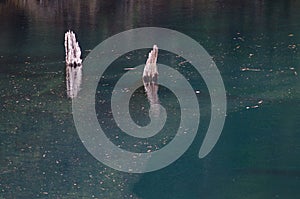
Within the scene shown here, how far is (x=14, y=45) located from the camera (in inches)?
870

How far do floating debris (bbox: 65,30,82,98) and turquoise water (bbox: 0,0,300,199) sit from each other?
27 centimetres

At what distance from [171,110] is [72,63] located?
465 centimetres

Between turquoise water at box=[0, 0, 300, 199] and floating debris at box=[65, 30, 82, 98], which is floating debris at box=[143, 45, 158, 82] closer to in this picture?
turquoise water at box=[0, 0, 300, 199]

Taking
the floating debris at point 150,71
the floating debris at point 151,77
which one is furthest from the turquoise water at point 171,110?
the floating debris at point 150,71

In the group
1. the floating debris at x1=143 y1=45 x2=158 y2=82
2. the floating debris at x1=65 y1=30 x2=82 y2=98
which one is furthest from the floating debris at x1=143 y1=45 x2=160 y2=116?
the floating debris at x1=65 y1=30 x2=82 y2=98

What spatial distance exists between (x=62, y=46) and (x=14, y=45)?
1.66 m

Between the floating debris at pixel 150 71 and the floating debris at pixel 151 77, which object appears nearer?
the floating debris at pixel 151 77

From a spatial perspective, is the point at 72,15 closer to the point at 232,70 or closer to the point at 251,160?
the point at 232,70

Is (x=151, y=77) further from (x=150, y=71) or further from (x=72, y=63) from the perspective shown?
(x=72, y=63)

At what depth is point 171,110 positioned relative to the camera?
50.6 ft

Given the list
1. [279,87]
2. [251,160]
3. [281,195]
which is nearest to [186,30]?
[279,87]

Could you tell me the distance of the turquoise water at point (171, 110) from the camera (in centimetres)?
1187

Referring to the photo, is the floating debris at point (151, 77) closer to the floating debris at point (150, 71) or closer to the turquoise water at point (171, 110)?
the floating debris at point (150, 71)

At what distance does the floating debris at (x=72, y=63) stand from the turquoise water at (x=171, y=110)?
0.87 feet
